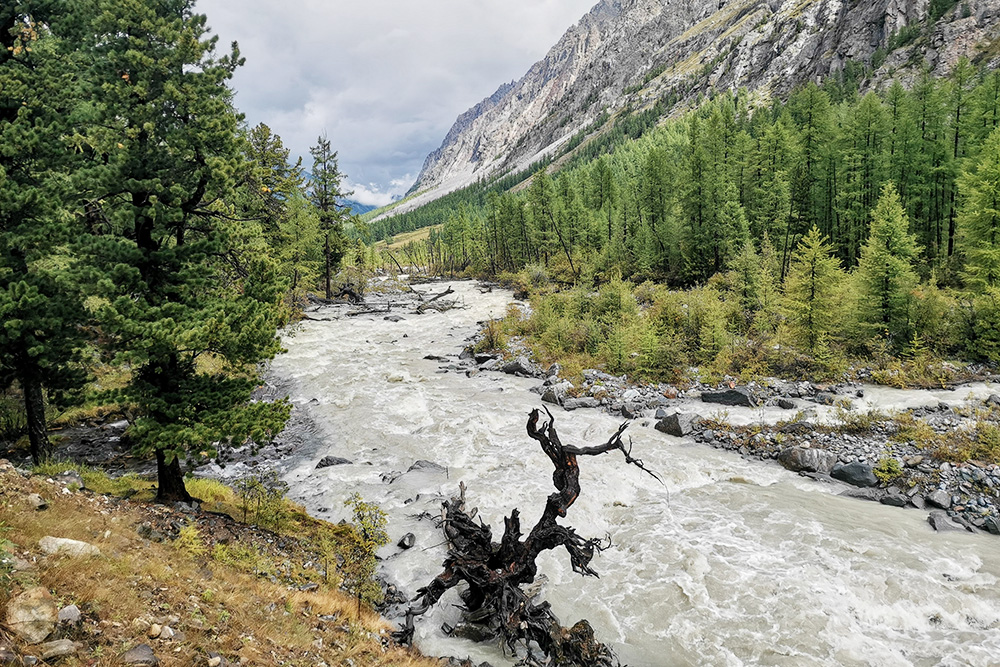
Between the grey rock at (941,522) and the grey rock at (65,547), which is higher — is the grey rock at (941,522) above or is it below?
below

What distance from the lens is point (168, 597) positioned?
6633 millimetres

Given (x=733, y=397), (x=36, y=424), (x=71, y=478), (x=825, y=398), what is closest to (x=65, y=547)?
(x=71, y=478)

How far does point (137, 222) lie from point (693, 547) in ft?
52.6

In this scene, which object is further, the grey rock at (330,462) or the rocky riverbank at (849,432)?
the grey rock at (330,462)

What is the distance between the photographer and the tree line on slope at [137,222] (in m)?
9.63

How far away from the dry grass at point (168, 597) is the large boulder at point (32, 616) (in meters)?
0.13

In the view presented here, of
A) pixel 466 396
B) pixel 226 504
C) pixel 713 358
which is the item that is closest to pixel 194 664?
pixel 226 504

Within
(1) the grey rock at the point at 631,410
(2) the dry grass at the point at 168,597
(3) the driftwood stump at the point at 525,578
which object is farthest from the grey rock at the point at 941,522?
(2) the dry grass at the point at 168,597

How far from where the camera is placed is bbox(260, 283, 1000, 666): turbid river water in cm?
940

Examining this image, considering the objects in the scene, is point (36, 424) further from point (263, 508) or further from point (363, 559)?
point (363, 559)

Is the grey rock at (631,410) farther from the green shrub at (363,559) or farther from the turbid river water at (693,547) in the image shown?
the green shrub at (363,559)

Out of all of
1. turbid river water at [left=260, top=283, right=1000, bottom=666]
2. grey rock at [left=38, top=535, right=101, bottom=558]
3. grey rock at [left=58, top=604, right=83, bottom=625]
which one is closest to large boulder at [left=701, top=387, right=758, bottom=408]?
turbid river water at [left=260, top=283, right=1000, bottom=666]

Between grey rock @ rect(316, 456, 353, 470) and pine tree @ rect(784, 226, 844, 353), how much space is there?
24.4 meters

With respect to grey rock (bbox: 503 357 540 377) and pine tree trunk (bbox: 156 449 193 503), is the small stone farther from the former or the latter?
grey rock (bbox: 503 357 540 377)
